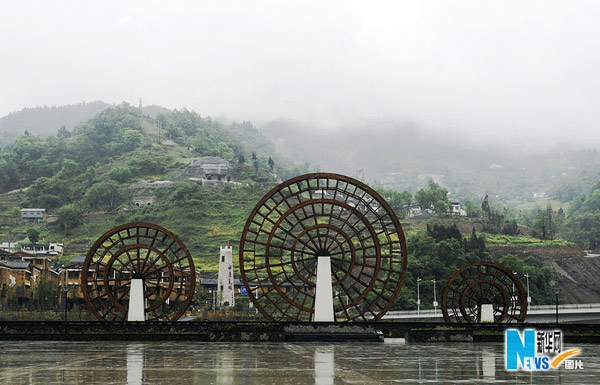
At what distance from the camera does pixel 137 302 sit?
4028 centimetres

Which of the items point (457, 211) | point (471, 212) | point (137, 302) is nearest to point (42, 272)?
point (137, 302)

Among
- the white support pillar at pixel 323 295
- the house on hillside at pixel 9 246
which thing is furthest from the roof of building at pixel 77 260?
the white support pillar at pixel 323 295

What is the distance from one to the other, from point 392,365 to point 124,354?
964cm

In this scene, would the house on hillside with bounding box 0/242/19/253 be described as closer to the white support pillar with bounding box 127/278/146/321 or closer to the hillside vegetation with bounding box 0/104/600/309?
the hillside vegetation with bounding box 0/104/600/309

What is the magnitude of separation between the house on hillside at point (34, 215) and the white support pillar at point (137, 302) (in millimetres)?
140339

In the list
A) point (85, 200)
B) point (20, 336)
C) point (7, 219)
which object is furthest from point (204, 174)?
point (20, 336)

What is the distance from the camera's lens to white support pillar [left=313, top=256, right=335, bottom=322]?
126ft

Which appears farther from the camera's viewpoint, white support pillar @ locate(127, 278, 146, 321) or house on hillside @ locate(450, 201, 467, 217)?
house on hillside @ locate(450, 201, 467, 217)

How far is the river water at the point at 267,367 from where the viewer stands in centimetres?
1673

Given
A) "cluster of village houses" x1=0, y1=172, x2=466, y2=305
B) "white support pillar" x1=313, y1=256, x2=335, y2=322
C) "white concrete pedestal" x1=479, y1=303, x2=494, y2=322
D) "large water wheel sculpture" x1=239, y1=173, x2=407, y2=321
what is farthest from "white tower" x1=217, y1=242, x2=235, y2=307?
"white support pillar" x1=313, y1=256, x2=335, y2=322

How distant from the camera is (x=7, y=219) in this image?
17288cm

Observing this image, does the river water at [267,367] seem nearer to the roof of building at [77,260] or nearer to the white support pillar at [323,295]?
the white support pillar at [323,295]

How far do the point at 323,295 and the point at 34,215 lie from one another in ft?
489

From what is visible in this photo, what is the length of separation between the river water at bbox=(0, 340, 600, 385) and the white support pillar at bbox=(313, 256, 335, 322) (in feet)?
35.9
